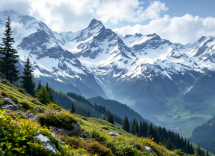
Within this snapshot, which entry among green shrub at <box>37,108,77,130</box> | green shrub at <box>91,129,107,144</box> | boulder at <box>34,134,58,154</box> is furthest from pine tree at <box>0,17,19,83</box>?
boulder at <box>34,134,58,154</box>

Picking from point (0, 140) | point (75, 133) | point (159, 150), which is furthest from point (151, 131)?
point (0, 140)

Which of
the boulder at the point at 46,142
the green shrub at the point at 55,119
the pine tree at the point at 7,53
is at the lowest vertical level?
the boulder at the point at 46,142

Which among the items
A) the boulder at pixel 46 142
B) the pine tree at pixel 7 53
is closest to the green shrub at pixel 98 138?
the boulder at pixel 46 142

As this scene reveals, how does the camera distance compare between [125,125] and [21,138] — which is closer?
[21,138]

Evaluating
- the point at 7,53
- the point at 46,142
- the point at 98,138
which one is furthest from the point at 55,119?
the point at 7,53

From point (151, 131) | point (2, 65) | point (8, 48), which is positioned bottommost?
point (151, 131)

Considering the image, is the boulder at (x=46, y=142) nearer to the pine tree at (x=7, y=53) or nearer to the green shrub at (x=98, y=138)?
the green shrub at (x=98, y=138)

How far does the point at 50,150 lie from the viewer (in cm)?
736

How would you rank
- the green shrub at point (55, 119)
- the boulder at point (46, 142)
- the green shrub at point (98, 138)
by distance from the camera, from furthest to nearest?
the green shrub at point (98, 138), the green shrub at point (55, 119), the boulder at point (46, 142)

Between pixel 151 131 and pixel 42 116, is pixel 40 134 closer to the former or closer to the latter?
pixel 42 116

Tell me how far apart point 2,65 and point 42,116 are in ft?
152

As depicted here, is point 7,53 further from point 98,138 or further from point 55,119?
point 98,138

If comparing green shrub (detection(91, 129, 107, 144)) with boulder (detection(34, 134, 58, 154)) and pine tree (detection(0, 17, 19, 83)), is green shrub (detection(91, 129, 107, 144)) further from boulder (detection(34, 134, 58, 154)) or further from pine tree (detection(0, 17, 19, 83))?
pine tree (detection(0, 17, 19, 83))

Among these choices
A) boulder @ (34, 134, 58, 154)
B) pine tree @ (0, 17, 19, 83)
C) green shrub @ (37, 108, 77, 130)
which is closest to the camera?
boulder @ (34, 134, 58, 154)
